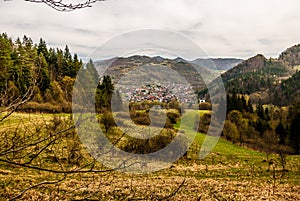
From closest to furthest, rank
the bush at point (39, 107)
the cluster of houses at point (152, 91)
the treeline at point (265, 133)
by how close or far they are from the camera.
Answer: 1. the bush at point (39, 107)
2. the cluster of houses at point (152, 91)
3. the treeline at point (265, 133)

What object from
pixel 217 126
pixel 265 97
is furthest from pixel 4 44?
pixel 265 97

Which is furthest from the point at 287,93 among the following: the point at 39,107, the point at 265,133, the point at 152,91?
the point at 39,107

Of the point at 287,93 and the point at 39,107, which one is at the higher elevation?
the point at 287,93

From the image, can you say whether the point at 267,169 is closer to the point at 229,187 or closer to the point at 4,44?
the point at 229,187

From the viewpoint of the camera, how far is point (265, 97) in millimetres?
134500

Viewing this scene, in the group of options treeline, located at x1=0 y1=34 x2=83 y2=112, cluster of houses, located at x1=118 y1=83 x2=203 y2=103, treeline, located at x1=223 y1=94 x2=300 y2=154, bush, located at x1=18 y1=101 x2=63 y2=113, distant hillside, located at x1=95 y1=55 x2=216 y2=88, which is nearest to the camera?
treeline, located at x1=0 y1=34 x2=83 y2=112

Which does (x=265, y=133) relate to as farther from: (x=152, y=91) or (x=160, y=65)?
(x=160, y=65)

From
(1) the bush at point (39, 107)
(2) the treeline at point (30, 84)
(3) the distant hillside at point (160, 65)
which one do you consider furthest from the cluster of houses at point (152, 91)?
(2) the treeline at point (30, 84)

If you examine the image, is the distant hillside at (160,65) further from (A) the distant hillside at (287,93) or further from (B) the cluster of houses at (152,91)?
(A) the distant hillside at (287,93)

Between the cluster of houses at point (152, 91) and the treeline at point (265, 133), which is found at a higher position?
the cluster of houses at point (152, 91)

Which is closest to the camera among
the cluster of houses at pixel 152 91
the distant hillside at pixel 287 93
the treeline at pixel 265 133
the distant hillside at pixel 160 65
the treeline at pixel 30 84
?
the treeline at pixel 30 84

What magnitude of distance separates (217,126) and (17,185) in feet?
154

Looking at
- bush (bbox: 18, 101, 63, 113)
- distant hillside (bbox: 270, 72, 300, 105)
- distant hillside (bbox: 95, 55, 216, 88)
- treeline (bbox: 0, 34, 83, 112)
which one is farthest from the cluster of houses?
distant hillside (bbox: 270, 72, 300, 105)

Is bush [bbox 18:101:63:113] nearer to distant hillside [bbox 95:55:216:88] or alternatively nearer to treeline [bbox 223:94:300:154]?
distant hillside [bbox 95:55:216:88]
